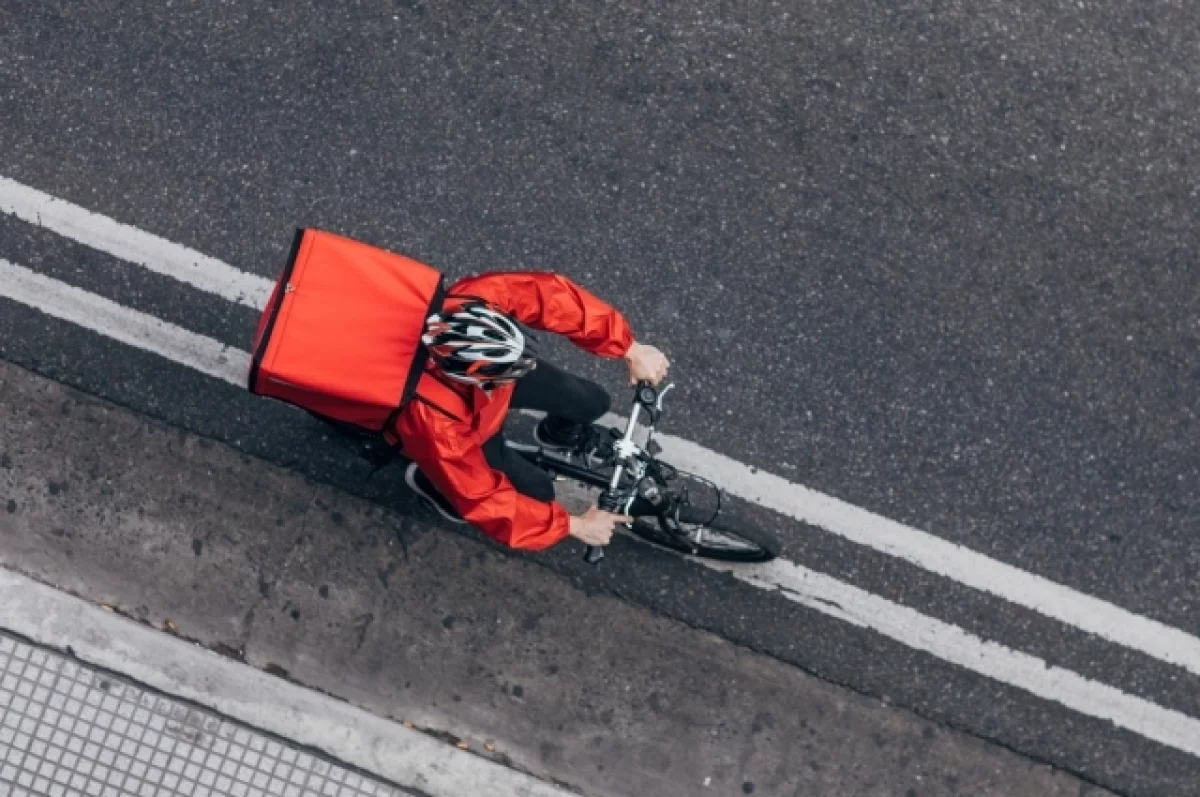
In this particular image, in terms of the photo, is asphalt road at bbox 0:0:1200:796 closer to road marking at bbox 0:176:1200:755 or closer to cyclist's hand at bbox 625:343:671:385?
road marking at bbox 0:176:1200:755

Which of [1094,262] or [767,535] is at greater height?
[1094,262]

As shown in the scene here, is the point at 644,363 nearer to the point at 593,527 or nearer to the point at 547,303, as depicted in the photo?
the point at 547,303

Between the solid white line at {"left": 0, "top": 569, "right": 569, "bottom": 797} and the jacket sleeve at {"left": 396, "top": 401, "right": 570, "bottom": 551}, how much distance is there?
5.89ft

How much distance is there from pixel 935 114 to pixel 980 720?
326 cm

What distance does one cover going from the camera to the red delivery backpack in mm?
3918

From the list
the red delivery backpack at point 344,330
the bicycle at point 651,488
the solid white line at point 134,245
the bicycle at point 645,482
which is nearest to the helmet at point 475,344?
the red delivery backpack at point 344,330

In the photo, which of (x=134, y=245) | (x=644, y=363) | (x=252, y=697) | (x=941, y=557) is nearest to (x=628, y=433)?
(x=644, y=363)

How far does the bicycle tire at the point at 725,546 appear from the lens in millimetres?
5406

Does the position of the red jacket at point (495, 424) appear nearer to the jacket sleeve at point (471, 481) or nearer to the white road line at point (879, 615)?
the jacket sleeve at point (471, 481)

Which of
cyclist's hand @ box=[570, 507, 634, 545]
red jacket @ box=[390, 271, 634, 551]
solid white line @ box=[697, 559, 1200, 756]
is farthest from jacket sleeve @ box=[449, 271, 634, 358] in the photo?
solid white line @ box=[697, 559, 1200, 756]

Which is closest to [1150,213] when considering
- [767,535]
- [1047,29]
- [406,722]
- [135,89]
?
[1047,29]

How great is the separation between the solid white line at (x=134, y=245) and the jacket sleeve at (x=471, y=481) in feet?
6.78

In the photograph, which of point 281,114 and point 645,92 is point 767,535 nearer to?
point 645,92

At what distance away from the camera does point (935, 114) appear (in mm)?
5918
